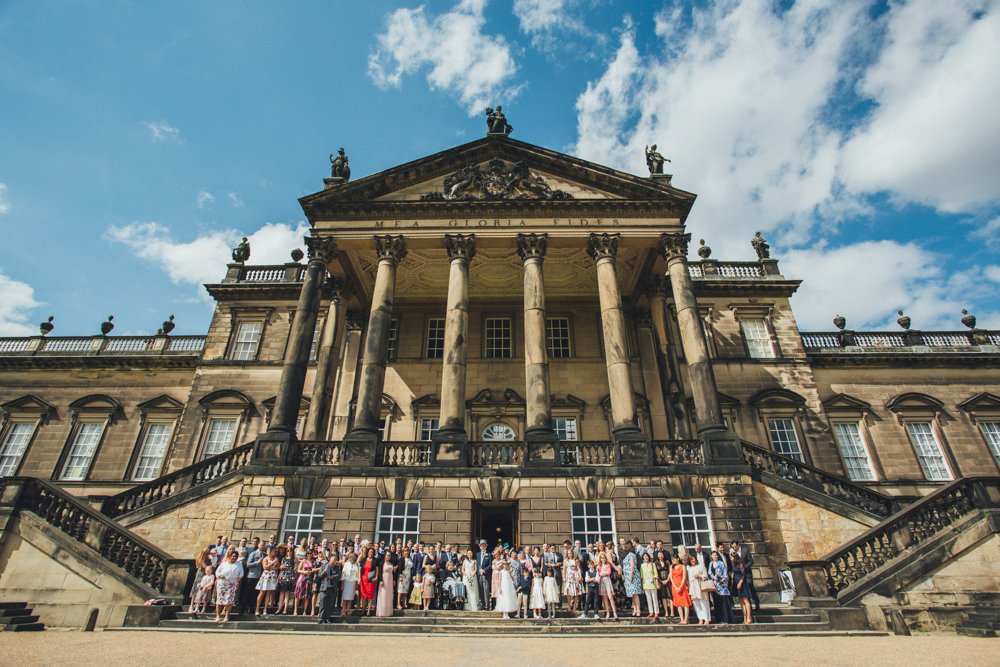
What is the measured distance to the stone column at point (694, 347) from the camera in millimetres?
14863

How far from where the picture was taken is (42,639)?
311 inches

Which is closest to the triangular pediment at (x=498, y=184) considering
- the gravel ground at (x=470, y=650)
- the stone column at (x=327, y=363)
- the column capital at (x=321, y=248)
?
the column capital at (x=321, y=248)

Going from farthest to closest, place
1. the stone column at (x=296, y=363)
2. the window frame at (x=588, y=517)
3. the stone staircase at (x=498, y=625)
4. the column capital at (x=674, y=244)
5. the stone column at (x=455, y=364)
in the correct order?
1. the column capital at (x=674, y=244)
2. the stone column at (x=296, y=363)
3. the stone column at (x=455, y=364)
4. the window frame at (x=588, y=517)
5. the stone staircase at (x=498, y=625)

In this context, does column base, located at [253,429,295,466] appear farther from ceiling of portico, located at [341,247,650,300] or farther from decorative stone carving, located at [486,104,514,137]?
decorative stone carving, located at [486,104,514,137]

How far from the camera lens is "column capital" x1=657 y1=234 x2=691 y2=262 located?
17.8 metres

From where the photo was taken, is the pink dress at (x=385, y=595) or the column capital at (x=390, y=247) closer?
the pink dress at (x=385, y=595)

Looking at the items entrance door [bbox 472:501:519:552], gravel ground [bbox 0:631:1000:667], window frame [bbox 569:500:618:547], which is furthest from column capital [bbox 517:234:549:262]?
gravel ground [bbox 0:631:1000:667]

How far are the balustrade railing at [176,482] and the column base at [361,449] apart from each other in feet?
10.7

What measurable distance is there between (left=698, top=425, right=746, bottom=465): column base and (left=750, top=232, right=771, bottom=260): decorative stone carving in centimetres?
1344

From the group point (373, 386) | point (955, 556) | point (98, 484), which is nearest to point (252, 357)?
point (98, 484)

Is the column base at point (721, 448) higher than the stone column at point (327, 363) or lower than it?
lower

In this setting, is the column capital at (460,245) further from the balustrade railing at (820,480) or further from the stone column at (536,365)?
the balustrade railing at (820,480)

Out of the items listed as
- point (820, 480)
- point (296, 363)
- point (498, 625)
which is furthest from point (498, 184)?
point (498, 625)

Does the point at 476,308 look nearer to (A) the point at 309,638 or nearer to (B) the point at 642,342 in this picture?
(B) the point at 642,342
